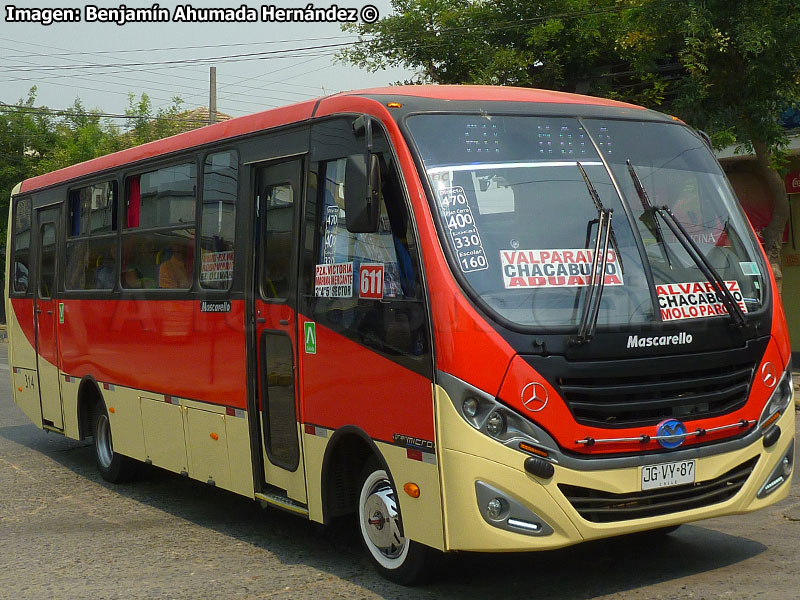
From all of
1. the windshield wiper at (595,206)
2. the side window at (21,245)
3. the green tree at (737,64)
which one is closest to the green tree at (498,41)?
the green tree at (737,64)

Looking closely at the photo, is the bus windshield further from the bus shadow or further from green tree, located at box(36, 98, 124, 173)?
green tree, located at box(36, 98, 124, 173)

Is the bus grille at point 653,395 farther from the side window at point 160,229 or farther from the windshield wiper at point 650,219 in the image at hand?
the side window at point 160,229

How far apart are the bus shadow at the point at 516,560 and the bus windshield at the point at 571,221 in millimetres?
1447

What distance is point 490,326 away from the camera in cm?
516

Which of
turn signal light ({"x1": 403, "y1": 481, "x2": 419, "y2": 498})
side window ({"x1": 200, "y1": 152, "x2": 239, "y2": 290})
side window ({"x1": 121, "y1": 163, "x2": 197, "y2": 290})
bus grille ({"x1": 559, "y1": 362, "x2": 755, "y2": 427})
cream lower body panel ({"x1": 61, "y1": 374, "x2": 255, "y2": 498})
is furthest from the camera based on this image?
side window ({"x1": 121, "y1": 163, "x2": 197, "y2": 290})

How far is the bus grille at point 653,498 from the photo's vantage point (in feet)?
17.1

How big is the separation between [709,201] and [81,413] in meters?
6.41

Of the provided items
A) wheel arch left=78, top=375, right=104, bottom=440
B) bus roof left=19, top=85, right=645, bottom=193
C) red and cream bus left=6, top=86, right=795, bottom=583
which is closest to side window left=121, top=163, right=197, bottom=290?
bus roof left=19, top=85, right=645, bottom=193

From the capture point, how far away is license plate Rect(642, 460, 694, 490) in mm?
5293

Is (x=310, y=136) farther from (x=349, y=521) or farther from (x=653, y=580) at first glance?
(x=653, y=580)

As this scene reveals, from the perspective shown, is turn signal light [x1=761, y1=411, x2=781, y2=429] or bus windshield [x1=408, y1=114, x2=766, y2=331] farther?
turn signal light [x1=761, y1=411, x2=781, y2=429]

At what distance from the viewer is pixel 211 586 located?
6.09 meters

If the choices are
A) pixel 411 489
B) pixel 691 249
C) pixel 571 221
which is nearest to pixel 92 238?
pixel 411 489

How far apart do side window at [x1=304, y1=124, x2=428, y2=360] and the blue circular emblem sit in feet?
3.94
